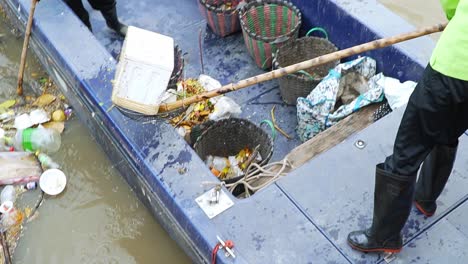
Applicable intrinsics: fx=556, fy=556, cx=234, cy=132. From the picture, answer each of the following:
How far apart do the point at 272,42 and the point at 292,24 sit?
341 millimetres

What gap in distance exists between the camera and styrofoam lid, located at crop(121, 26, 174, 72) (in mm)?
2920

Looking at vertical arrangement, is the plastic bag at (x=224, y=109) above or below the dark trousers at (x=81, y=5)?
below

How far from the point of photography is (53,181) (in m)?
3.88

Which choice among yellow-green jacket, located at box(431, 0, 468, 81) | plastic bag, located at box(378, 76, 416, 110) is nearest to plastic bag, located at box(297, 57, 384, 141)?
plastic bag, located at box(378, 76, 416, 110)

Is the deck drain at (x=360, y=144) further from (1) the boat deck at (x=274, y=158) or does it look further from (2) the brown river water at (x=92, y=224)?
(2) the brown river water at (x=92, y=224)

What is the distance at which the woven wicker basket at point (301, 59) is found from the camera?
383cm

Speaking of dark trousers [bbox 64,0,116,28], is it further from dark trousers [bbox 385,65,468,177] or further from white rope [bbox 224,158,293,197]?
dark trousers [bbox 385,65,468,177]

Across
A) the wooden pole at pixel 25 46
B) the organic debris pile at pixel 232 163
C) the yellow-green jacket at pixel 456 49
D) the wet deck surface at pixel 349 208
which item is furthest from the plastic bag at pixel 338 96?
the wooden pole at pixel 25 46

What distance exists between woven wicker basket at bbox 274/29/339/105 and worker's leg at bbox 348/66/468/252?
1.34 m

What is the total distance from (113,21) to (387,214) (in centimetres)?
286

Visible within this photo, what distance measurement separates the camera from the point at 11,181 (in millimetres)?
3885

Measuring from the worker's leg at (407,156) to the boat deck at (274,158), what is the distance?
0.43 feet

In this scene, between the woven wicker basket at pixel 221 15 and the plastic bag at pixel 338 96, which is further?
the woven wicker basket at pixel 221 15

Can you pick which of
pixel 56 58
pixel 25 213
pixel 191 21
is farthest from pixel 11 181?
pixel 191 21
